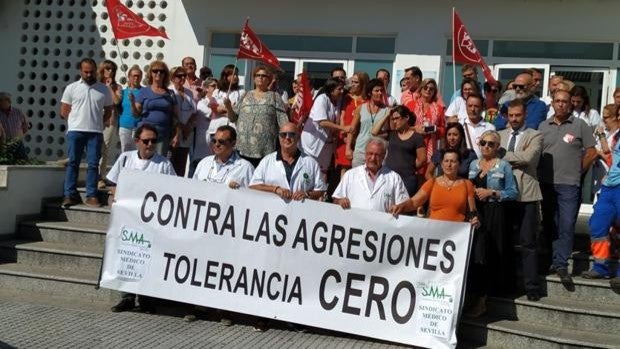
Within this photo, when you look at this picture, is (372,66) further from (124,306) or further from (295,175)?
(124,306)

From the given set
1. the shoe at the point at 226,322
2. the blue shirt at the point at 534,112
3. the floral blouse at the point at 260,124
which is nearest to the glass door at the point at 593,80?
the blue shirt at the point at 534,112

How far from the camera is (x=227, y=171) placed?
8.01 m

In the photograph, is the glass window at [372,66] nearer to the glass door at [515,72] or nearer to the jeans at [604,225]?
the glass door at [515,72]

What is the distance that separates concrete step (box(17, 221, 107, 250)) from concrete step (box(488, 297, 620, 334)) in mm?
4436

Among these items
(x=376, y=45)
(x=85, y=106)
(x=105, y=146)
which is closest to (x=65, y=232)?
(x=85, y=106)

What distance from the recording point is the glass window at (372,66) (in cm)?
1359

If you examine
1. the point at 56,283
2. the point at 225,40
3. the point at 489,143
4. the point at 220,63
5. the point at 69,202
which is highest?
the point at 225,40

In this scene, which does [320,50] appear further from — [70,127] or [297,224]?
[297,224]

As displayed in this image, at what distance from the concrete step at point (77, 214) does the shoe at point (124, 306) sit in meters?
1.73

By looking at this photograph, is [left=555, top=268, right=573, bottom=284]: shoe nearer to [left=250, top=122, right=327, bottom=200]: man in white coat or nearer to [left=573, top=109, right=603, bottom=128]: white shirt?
[left=250, top=122, right=327, bottom=200]: man in white coat

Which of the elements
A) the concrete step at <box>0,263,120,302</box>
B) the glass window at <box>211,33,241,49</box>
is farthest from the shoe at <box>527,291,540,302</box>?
the glass window at <box>211,33,241,49</box>

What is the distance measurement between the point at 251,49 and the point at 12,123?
4.11m

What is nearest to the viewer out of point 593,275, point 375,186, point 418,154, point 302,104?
point 375,186

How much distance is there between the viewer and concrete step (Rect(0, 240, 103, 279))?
8.88 meters
